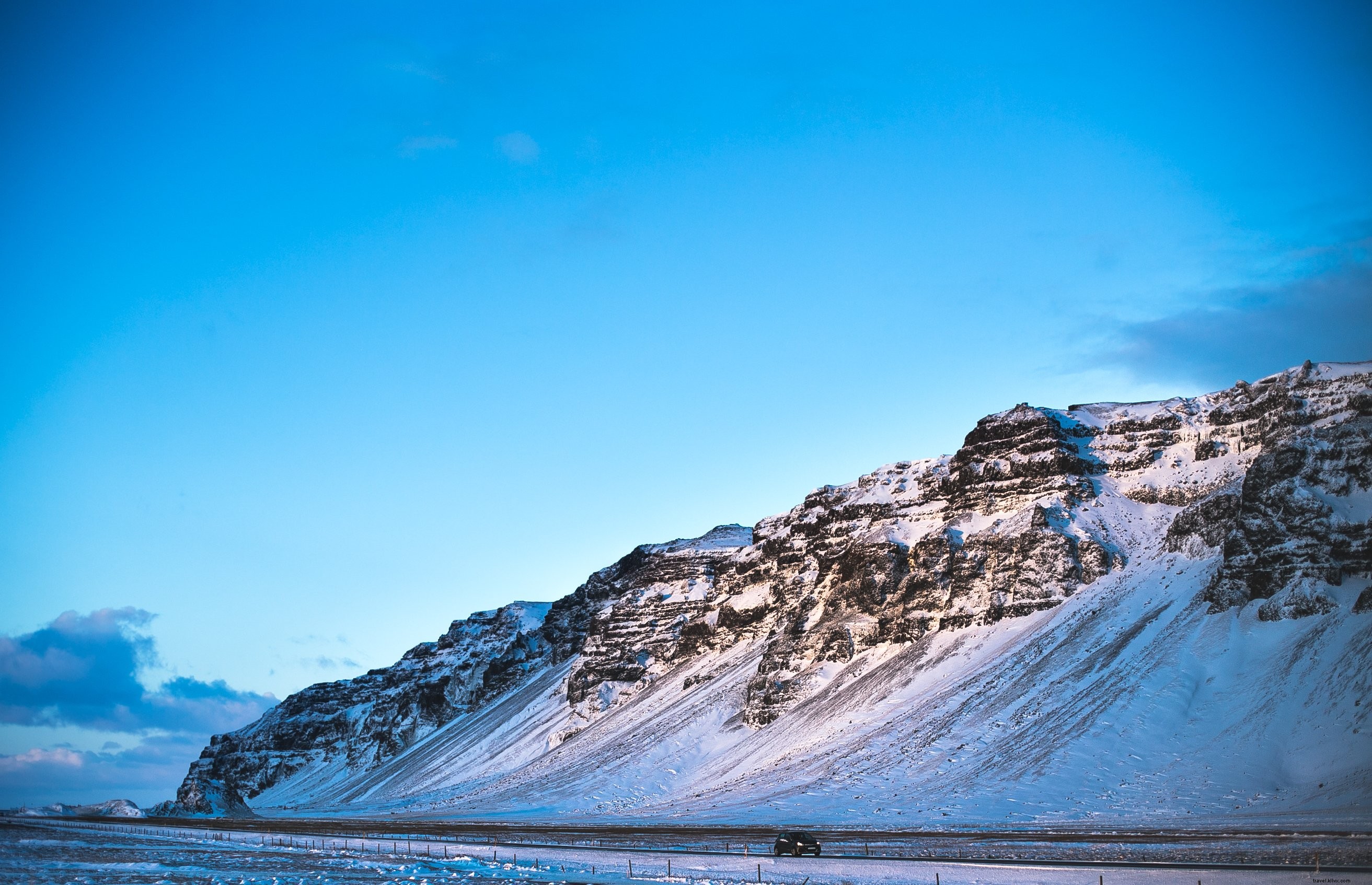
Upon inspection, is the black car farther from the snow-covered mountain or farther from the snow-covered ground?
the snow-covered mountain

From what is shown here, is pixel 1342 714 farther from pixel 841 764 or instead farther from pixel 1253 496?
pixel 841 764

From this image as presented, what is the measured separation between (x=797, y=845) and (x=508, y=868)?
54.7 feet

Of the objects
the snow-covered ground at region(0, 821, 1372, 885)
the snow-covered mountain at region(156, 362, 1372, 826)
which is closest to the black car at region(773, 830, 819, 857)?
the snow-covered ground at region(0, 821, 1372, 885)

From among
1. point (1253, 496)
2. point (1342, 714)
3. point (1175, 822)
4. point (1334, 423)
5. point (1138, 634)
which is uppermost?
point (1334, 423)

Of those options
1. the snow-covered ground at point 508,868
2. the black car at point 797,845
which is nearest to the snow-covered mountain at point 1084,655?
the black car at point 797,845

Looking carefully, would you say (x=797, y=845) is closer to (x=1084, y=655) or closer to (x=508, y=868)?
(x=508, y=868)

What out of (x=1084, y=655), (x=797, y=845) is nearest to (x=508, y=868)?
(x=797, y=845)

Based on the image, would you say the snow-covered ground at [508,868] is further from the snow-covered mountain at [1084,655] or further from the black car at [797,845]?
the snow-covered mountain at [1084,655]

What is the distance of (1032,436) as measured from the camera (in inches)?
7584

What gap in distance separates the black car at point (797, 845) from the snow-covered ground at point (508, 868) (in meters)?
0.91

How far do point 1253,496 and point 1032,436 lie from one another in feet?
184

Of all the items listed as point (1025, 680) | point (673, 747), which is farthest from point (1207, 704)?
point (673, 747)

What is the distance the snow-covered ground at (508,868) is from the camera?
4734 centimetres

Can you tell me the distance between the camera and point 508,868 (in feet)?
197
